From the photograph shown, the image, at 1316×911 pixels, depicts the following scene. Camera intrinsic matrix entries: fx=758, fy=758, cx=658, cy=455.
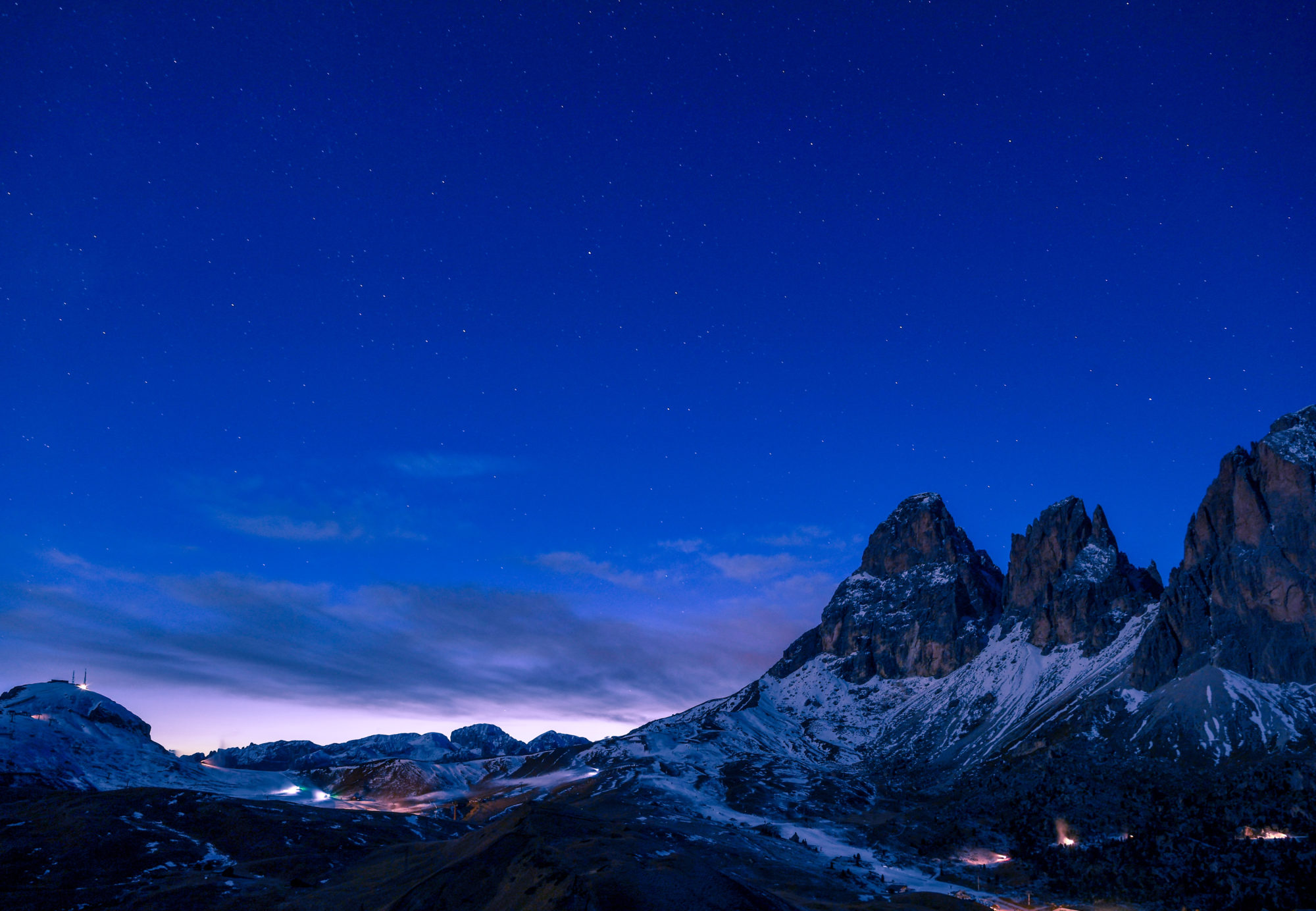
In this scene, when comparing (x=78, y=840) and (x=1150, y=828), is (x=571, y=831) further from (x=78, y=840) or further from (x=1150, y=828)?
(x=1150, y=828)

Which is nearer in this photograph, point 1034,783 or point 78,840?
point 78,840

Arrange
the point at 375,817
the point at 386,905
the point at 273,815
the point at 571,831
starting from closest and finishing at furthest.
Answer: the point at 386,905, the point at 571,831, the point at 273,815, the point at 375,817

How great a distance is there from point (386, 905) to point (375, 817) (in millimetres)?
92003

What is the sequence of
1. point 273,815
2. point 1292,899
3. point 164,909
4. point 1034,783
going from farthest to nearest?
point 1034,783 → point 273,815 → point 1292,899 → point 164,909

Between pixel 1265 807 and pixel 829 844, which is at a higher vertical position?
pixel 1265 807

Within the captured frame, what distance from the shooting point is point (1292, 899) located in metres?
94.6

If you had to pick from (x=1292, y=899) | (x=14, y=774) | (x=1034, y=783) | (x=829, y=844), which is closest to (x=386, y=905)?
(x=1292, y=899)

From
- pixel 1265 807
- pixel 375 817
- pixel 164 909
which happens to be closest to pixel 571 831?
pixel 164 909

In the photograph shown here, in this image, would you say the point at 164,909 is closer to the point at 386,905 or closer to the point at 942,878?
the point at 386,905

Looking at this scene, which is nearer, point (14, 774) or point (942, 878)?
point (942, 878)

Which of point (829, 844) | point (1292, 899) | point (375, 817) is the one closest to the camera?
point (1292, 899)

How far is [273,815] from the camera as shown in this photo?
120188 millimetres

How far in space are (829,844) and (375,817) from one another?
88.9m

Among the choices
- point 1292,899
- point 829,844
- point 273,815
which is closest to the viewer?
point 1292,899
